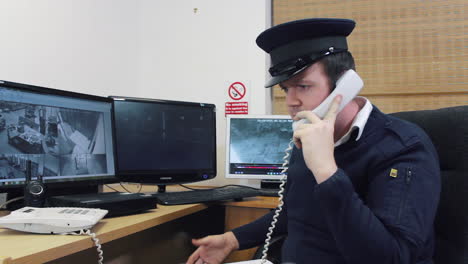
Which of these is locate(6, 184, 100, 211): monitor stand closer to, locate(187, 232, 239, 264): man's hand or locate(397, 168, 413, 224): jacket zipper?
locate(187, 232, 239, 264): man's hand

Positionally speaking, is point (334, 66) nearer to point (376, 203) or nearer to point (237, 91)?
point (376, 203)

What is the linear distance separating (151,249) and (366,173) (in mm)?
1434

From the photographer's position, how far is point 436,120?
3.43 ft

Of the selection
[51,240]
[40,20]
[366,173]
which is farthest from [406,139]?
[40,20]

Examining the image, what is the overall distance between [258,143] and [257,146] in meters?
0.02

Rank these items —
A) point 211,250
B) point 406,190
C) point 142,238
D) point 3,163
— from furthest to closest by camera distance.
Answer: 1. point 142,238
2. point 211,250
3. point 3,163
4. point 406,190

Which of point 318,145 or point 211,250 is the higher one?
point 318,145

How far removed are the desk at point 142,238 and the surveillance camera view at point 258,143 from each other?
0.25 m

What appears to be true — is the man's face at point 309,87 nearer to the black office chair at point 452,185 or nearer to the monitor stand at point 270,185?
the black office chair at point 452,185

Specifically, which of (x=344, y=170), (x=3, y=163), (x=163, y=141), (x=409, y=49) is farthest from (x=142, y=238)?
(x=409, y=49)

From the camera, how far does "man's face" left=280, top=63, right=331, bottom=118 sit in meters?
0.96

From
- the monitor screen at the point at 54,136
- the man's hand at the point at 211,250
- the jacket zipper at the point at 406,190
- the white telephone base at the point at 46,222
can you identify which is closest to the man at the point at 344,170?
the jacket zipper at the point at 406,190

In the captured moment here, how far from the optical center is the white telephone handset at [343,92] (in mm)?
943

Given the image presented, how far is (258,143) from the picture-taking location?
6.66ft
